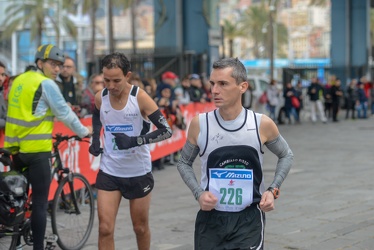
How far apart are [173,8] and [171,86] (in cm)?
1140

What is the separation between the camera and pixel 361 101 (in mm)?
31797

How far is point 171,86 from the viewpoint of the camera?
16.1m

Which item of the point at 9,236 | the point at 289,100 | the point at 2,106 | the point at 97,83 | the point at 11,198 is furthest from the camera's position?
the point at 289,100

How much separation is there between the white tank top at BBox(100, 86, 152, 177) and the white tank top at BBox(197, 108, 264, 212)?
1.55 metres

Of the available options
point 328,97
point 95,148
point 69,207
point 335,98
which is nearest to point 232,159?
point 95,148

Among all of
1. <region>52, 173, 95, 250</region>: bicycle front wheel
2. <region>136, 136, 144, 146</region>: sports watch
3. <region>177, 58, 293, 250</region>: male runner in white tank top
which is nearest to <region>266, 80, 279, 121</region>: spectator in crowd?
<region>52, 173, 95, 250</region>: bicycle front wheel

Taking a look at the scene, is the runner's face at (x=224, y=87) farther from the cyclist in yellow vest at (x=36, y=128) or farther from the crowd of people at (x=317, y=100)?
the crowd of people at (x=317, y=100)

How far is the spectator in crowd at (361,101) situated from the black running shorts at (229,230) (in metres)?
27.3

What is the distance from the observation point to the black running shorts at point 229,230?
467 centimetres

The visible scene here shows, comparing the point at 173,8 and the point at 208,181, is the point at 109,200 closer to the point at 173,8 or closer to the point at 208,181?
the point at 208,181

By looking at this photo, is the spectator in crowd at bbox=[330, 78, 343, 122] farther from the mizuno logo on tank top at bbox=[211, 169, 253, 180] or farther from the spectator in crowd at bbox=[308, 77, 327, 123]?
the mizuno logo on tank top at bbox=[211, 169, 253, 180]

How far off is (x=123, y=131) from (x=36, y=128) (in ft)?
3.46

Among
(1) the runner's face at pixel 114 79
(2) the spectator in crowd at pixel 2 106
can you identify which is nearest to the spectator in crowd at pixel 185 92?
(2) the spectator in crowd at pixel 2 106

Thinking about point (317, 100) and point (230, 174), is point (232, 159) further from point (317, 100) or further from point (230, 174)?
point (317, 100)
